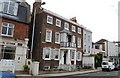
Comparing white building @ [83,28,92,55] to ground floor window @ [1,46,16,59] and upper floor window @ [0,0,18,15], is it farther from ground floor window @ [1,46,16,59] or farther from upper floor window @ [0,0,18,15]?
ground floor window @ [1,46,16,59]

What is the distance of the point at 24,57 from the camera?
2577 centimetres

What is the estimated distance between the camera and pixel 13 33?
25000 mm

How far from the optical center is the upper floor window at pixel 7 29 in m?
24.2

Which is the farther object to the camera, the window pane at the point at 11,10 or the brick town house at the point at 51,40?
the brick town house at the point at 51,40

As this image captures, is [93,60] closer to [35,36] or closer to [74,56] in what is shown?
[74,56]

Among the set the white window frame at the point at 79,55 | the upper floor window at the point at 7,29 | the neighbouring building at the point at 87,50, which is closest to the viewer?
the upper floor window at the point at 7,29

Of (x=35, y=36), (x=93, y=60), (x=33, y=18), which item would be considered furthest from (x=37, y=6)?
(x=93, y=60)

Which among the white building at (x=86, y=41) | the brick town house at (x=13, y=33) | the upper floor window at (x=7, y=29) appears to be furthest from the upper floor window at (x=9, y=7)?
the white building at (x=86, y=41)

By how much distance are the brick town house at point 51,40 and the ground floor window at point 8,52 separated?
17.7 ft

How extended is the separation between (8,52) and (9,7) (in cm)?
611

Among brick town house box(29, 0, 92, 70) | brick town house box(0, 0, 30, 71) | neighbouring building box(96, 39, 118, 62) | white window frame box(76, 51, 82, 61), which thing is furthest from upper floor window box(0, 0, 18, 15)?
neighbouring building box(96, 39, 118, 62)

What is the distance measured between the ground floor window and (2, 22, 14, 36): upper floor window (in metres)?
1.82

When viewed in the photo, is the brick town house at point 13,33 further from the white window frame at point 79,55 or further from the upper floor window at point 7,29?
the white window frame at point 79,55

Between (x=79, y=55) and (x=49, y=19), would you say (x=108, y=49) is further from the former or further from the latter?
(x=49, y=19)
